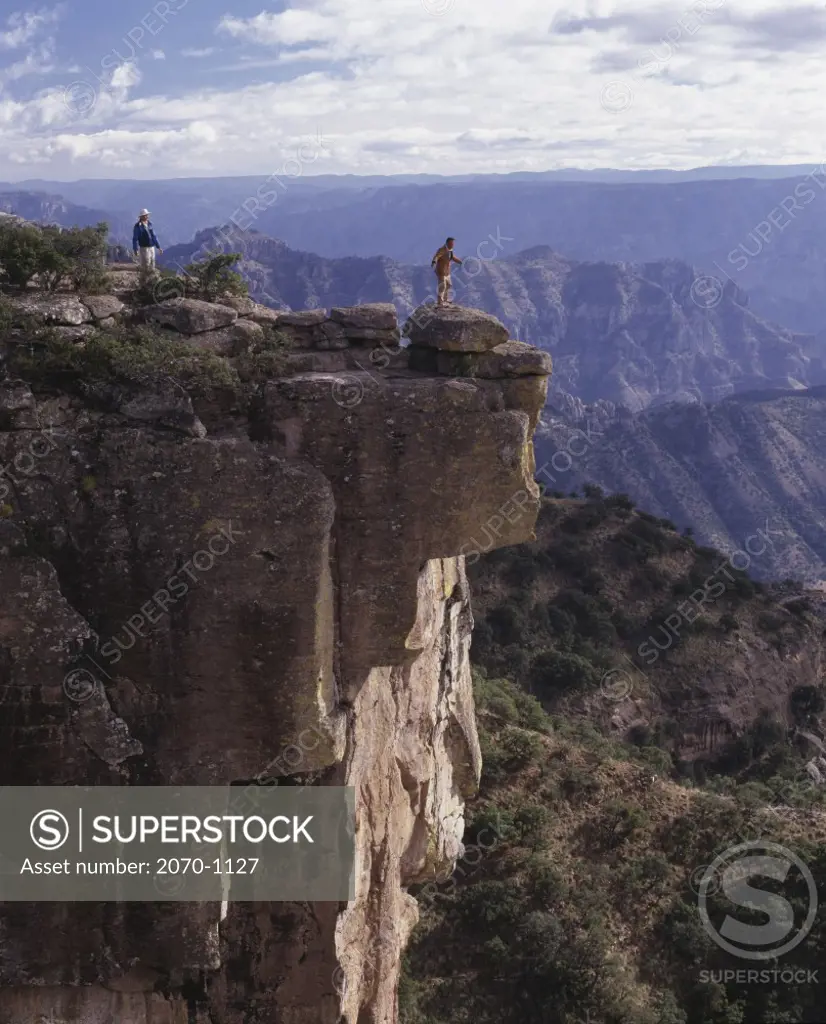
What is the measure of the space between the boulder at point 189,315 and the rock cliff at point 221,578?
35 mm

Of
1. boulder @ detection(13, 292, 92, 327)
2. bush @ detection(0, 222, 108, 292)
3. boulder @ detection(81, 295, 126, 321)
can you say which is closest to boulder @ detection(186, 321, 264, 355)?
boulder @ detection(81, 295, 126, 321)

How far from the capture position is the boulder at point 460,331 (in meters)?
14.8

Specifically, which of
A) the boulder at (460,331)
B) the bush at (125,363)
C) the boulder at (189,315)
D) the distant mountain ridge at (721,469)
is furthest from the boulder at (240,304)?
the distant mountain ridge at (721,469)

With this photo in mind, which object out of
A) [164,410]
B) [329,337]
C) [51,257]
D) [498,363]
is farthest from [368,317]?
[51,257]

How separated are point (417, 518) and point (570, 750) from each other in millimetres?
16415

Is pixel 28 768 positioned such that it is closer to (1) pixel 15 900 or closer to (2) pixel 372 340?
(1) pixel 15 900

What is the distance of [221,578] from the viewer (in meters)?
13.1

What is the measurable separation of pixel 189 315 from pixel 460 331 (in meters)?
4.23

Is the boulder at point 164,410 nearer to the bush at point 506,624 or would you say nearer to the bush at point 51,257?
the bush at point 51,257

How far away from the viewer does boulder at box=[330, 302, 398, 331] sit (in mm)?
15648

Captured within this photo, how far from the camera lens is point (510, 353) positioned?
1488cm

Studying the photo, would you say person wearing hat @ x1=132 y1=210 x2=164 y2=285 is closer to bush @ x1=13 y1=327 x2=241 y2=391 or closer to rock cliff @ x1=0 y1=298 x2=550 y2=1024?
rock cliff @ x1=0 y1=298 x2=550 y2=1024

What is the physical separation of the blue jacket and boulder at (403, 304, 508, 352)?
530 cm

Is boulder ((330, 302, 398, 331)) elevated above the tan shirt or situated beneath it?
situated beneath
